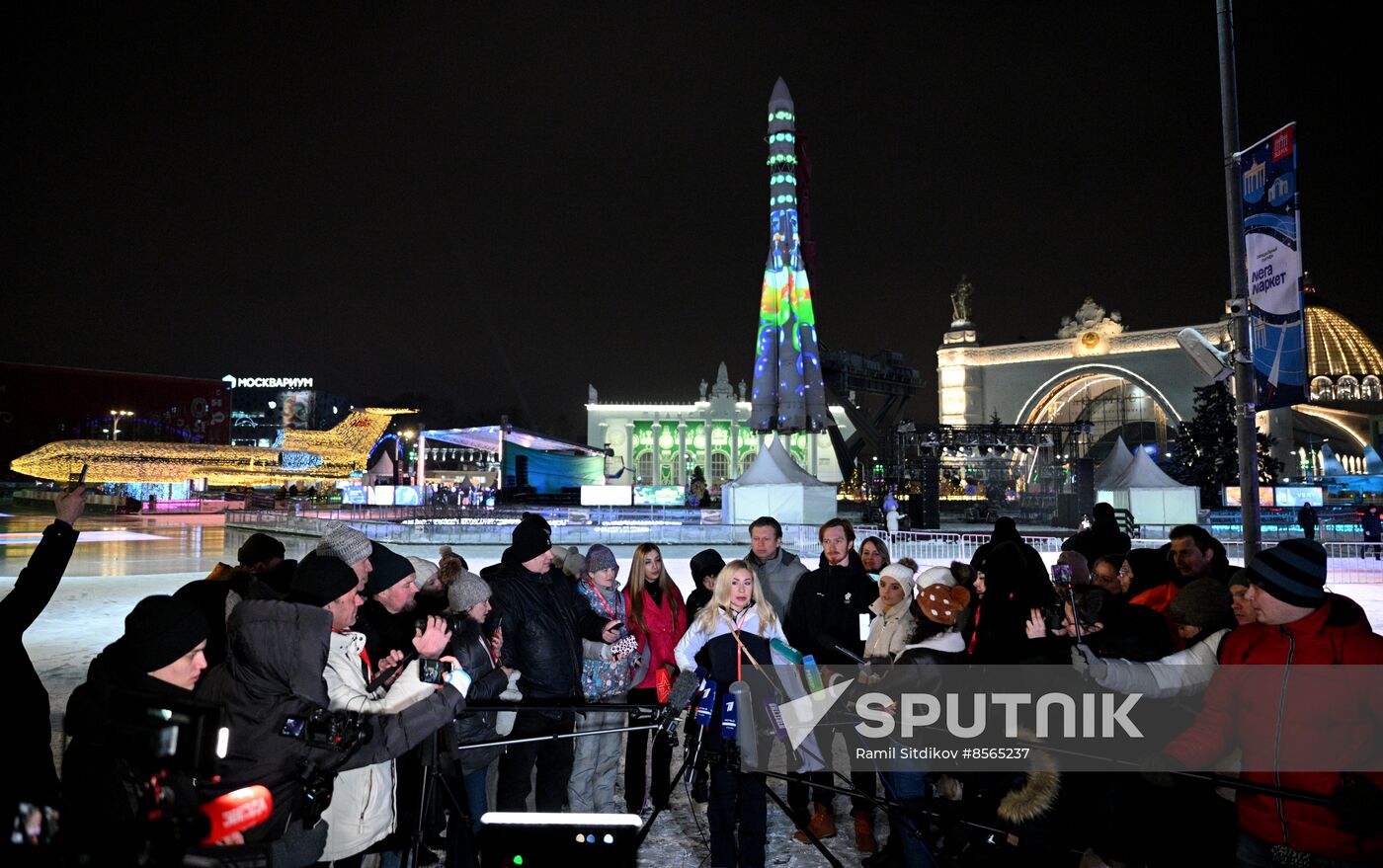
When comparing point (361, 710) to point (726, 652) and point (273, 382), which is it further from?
point (273, 382)

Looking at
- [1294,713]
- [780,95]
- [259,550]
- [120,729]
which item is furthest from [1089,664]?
[780,95]

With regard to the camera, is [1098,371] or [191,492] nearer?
[191,492]

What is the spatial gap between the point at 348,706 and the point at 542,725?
5.40ft

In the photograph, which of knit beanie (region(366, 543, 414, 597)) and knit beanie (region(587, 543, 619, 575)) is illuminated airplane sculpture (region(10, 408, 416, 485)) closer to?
knit beanie (region(366, 543, 414, 597))

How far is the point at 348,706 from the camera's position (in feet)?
9.92

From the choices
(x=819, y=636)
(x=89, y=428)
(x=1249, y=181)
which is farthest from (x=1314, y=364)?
(x=89, y=428)

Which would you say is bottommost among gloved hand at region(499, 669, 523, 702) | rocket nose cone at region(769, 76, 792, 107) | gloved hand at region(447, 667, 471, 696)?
gloved hand at region(499, 669, 523, 702)

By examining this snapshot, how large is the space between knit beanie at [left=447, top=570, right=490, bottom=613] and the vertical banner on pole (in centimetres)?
630

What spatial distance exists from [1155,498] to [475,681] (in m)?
26.4

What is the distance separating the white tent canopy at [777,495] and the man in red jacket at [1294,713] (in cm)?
2077

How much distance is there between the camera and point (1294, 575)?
9.41 ft

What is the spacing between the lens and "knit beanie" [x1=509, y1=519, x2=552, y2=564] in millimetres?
4570

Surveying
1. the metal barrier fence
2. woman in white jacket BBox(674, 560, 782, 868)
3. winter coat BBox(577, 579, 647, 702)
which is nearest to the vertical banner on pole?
woman in white jacket BBox(674, 560, 782, 868)

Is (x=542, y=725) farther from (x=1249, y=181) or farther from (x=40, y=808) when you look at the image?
(x=1249, y=181)
